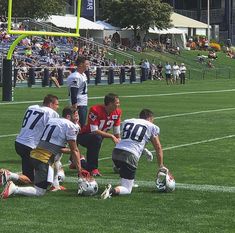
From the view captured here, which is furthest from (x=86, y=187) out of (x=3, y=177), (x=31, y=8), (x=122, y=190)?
(x=31, y=8)

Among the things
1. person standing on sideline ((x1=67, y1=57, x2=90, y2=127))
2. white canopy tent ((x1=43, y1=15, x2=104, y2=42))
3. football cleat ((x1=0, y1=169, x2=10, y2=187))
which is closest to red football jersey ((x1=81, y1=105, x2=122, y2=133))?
football cleat ((x1=0, y1=169, x2=10, y2=187))

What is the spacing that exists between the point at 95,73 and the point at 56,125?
36.6 metres

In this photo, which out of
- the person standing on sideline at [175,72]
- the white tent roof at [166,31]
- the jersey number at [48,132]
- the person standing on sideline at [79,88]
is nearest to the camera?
the jersey number at [48,132]

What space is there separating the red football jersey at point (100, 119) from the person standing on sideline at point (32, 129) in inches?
34.5

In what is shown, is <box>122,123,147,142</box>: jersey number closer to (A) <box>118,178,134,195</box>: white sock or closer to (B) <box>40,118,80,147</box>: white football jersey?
(A) <box>118,178,134,195</box>: white sock

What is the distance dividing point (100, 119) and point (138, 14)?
5876cm

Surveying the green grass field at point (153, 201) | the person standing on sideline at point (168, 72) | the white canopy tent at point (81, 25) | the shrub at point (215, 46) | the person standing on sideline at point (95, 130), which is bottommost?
the green grass field at point (153, 201)

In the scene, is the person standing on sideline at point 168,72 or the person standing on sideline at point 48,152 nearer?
the person standing on sideline at point 48,152

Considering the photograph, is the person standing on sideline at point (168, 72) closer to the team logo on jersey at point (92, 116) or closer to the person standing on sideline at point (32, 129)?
the team logo on jersey at point (92, 116)

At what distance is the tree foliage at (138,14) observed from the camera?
2719 inches

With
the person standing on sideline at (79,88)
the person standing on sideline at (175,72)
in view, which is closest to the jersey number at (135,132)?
the person standing on sideline at (79,88)

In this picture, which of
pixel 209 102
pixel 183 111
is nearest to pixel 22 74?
pixel 209 102

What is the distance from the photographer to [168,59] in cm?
6575

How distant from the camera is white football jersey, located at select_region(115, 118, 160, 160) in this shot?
9.67 meters
